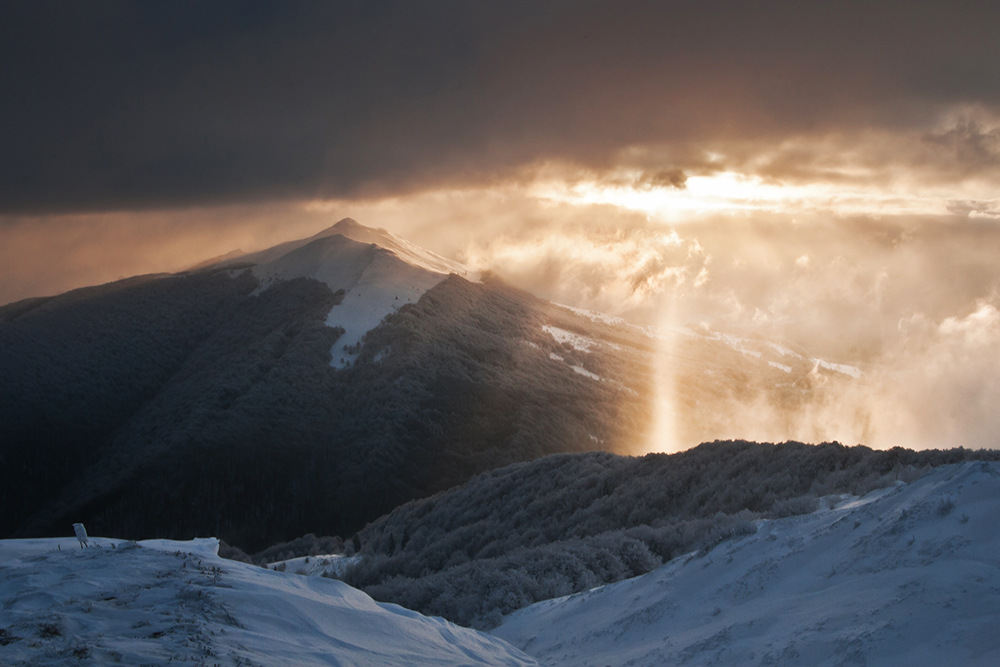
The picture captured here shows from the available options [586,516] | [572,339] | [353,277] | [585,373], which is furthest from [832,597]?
[353,277]

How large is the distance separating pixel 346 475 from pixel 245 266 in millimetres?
41392

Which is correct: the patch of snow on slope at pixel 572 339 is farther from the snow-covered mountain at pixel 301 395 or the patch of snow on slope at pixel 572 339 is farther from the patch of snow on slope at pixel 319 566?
the patch of snow on slope at pixel 319 566

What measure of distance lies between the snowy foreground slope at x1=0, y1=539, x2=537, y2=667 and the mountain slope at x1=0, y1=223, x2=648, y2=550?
42.9 meters

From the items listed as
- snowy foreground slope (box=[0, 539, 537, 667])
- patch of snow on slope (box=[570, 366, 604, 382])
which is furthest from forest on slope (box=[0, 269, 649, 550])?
snowy foreground slope (box=[0, 539, 537, 667])

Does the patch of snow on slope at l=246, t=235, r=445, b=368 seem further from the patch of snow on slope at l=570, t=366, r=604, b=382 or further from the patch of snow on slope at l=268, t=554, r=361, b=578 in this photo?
the patch of snow on slope at l=268, t=554, r=361, b=578

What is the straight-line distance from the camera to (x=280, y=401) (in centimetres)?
5644

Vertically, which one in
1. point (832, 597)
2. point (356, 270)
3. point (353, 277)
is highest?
point (356, 270)

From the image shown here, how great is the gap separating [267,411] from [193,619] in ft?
172

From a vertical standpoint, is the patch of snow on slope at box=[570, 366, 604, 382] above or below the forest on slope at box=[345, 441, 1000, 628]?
below

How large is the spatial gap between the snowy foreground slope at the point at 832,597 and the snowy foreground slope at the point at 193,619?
155cm

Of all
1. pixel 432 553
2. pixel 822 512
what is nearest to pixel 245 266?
pixel 432 553

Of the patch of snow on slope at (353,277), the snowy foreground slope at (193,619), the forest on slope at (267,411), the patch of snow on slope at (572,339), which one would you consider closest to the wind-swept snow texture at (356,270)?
the patch of snow on slope at (353,277)

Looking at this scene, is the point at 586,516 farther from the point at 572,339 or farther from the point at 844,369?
the point at 844,369

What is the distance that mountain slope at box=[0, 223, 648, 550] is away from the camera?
5034 centimetres
